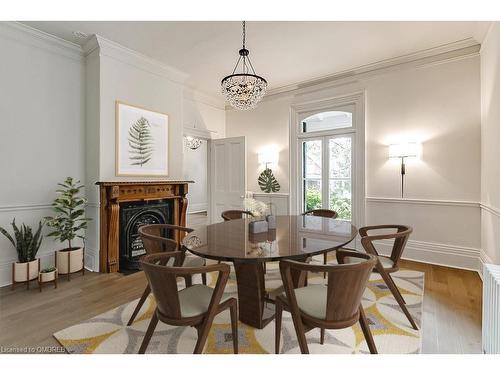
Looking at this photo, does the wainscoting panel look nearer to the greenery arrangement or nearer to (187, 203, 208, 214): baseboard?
the greenery arrangement

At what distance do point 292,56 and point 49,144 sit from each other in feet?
11.1

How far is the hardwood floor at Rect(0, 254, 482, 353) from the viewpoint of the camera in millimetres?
1877

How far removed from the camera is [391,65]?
12.5ft

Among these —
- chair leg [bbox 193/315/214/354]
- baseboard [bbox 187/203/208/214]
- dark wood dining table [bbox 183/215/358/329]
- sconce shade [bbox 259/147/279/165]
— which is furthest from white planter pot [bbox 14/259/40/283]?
baseboard [bbox 187/203/208/214]

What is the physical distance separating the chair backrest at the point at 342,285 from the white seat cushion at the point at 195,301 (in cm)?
51

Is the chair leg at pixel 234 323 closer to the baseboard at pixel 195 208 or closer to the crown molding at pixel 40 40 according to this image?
the crown molding at pixel 40 40

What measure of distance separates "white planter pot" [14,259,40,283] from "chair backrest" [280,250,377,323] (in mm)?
2863

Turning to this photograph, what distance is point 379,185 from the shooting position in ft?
13.0

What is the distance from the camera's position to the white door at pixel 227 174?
4.99 meters

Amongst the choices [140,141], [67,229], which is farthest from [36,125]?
[67,229]

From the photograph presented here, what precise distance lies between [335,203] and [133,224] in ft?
10.6

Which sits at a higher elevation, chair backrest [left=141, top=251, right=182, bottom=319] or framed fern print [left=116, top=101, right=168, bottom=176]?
framed fern print [left=116, top=101, right=168, bottom=176]

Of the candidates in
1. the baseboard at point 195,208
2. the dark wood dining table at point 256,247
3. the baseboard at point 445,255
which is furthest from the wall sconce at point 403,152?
the baseboard at point 195,208
